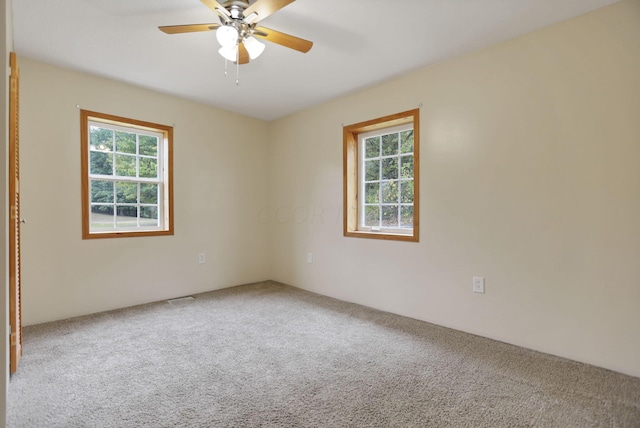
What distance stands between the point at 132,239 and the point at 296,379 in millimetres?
2426

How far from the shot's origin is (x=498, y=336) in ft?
8.31

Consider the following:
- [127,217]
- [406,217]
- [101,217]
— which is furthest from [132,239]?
[406,217]

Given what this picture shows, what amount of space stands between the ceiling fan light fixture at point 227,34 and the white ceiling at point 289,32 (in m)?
0.31

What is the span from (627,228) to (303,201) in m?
3.02

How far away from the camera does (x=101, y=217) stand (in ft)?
10.9

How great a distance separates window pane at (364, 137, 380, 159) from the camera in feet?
11.6

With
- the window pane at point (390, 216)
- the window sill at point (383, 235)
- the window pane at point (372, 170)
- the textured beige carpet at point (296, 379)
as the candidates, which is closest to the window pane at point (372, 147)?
the window pane at point (372, 170)

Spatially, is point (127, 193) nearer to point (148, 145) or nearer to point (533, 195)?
point (148, 145)

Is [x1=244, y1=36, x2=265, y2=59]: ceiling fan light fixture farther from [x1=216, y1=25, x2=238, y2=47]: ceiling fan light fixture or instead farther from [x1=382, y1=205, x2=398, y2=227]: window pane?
[x1=382, y1=205, x2=398, y2=227]: window pane

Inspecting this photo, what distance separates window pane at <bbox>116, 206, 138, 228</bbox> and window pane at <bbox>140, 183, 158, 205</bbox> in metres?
0.14

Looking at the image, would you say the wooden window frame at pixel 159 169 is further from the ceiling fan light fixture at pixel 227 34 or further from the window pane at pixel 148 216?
the ceiling fan light fixture at pixel 227 34

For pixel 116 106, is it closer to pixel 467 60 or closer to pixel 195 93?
pixel 195 93

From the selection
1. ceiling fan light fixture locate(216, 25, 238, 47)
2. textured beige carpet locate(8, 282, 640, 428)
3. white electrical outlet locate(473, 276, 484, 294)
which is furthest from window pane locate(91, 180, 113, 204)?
white electrical outlet locate(473, 276, 484, 294)

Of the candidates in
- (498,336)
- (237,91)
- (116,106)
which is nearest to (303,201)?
(237,91)
